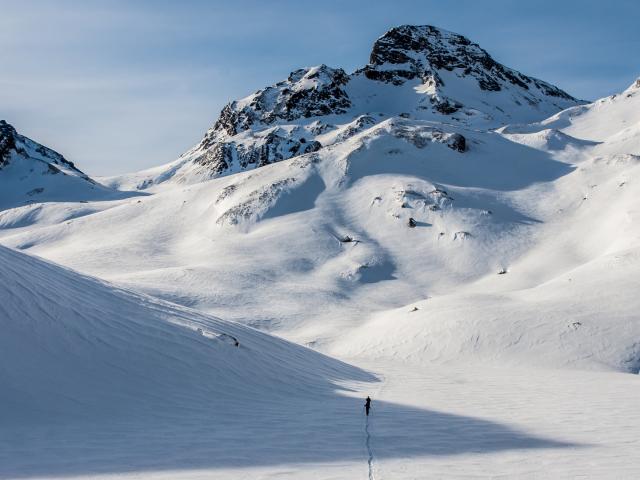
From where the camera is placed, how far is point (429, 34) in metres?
172

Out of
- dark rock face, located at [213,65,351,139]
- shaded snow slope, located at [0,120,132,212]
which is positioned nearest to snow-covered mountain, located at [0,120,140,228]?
shaded snow slope, located at [0,120,132,212]

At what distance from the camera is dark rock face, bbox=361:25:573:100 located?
503ft

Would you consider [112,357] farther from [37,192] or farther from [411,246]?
[37,192]

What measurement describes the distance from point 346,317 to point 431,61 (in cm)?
13502

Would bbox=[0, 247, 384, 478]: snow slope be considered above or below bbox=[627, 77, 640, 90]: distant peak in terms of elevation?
below

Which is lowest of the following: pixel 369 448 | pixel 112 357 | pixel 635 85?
pixel 369 448

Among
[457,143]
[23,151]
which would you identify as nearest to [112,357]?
[457,143]

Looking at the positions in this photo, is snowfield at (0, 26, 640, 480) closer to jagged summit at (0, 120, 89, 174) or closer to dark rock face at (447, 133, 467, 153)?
dark rock face at (447, 133, 467, 153)

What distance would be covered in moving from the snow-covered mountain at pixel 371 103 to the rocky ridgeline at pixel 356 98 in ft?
0.78

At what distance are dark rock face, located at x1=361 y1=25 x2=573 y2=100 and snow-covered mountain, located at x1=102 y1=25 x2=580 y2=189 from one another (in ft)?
0.95

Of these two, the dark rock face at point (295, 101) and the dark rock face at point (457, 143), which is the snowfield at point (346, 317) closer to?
the dark rock face at point (457, 143)

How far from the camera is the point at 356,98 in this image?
142m

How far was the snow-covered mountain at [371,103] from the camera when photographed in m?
114

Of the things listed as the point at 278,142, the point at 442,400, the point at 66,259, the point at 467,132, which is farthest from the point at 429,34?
the point at 442,400
